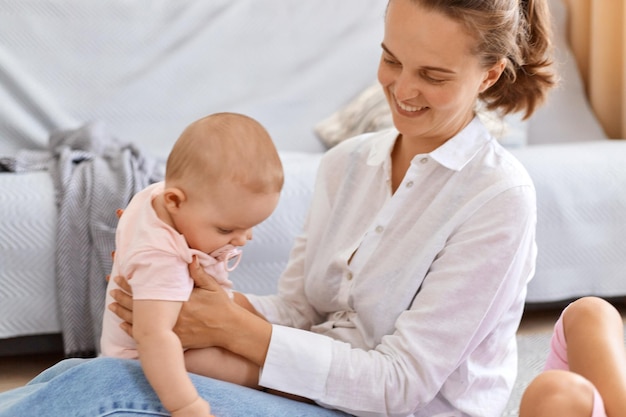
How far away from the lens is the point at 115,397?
1.16 m

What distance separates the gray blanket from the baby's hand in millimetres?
1162

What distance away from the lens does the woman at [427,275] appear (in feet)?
4.13

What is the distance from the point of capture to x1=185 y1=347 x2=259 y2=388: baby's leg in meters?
1.28

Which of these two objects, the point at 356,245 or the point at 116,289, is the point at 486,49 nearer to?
the point at 356,245

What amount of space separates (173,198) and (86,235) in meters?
1.14

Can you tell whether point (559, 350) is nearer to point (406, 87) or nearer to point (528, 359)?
point (406, 87)

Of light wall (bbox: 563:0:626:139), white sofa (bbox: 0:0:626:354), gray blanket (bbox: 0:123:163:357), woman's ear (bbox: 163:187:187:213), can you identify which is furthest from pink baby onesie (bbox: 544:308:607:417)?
light wall (bbox: 563:0:626:139)

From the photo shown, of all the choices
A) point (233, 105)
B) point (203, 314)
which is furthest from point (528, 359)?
point (203, 314)

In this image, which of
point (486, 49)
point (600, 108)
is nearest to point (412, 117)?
point (486, 49)

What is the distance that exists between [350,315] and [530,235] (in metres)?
0.32

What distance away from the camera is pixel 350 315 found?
1.43 metres

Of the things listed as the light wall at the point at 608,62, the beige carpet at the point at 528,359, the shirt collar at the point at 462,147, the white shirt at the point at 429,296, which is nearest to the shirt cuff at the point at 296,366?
the white shirt at the point at 429,296

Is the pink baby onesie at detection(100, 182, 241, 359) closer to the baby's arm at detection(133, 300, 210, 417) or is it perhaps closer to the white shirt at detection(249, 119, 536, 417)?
the baby's arm at detection(133, 300, 210, 417)

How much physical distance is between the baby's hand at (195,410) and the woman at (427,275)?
40mm
